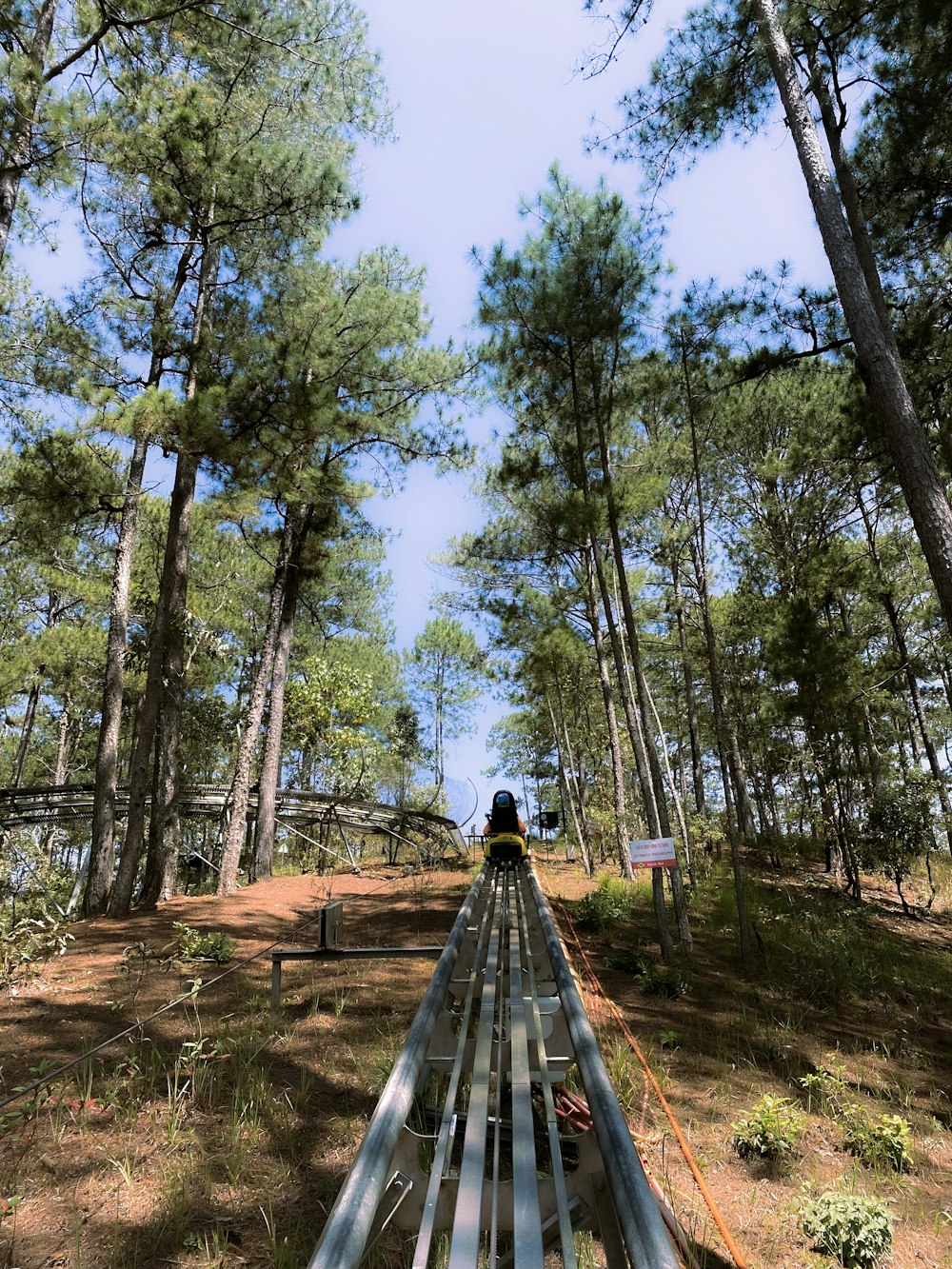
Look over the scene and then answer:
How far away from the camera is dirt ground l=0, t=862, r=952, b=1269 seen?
7.38 feet

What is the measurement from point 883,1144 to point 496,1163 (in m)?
2.69

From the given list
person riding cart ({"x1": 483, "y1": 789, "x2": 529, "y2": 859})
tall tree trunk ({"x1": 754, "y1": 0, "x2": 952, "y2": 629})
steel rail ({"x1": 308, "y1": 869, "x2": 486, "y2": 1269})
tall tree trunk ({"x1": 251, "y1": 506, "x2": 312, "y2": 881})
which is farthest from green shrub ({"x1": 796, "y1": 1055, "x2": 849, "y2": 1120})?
tall tree trunk ({"x1": 251, "y1": 506, "x2": 312, "y2": 881})

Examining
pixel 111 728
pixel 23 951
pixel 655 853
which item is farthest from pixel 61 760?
pixel 655 853

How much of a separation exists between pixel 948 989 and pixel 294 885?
8427 mm

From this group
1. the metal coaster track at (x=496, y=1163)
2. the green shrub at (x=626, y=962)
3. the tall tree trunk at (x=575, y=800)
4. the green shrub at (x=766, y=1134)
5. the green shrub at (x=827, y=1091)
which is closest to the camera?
the metal coaster track at (x=496, y=1163)

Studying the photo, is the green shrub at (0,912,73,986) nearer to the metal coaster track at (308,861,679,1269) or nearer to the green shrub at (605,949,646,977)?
the metal coaster track at (308,861,679,1269)

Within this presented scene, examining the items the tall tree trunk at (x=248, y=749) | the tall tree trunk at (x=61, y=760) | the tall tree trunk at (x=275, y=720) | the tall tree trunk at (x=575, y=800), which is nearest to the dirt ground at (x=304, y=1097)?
the tall tree trunk at (x=248, y=749)

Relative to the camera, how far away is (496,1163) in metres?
1.85

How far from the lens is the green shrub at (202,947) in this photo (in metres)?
5.12

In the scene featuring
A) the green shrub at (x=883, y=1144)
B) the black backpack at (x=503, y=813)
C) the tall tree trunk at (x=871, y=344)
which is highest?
the tall tree trunk at (x=871, y=344)

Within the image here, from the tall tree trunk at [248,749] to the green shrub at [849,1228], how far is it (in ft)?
27.3

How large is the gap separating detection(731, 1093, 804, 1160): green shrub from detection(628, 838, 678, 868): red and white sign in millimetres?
2437

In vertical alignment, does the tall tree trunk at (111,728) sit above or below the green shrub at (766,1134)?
above

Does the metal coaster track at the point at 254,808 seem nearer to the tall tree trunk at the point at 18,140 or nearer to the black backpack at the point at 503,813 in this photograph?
the black backpack at the point at 503,813
